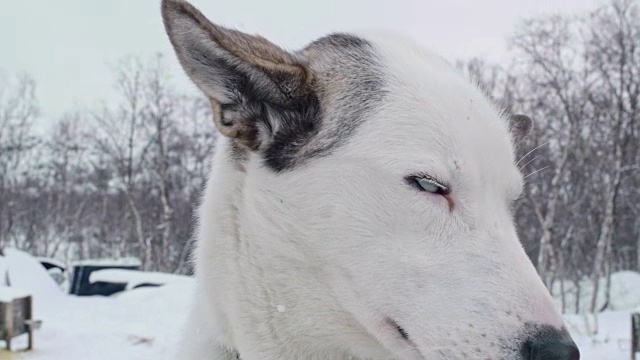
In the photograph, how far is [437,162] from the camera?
203 centimetres

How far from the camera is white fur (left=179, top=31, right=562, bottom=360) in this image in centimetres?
188

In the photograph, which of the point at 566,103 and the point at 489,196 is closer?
the point at 489,196

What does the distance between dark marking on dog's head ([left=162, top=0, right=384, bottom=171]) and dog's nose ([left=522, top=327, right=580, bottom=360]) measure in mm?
889

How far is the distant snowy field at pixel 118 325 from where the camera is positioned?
9.41m

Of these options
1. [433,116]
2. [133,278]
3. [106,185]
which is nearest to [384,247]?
[433,116]

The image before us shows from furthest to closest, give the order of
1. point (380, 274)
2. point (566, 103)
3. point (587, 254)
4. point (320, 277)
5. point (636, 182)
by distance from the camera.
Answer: point (587, 254)
point (636, 182)
point (566, 103)
point (320, 277)
point (380, 274)

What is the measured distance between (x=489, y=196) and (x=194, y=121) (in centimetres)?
3371

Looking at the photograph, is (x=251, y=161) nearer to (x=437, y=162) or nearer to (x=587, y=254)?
(x=437, y=162)

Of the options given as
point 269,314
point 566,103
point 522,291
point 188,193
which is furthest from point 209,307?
point 188,193

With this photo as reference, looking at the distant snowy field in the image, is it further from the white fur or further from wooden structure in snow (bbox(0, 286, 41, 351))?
the white fur

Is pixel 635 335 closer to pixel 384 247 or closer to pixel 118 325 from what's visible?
pixel 384 247

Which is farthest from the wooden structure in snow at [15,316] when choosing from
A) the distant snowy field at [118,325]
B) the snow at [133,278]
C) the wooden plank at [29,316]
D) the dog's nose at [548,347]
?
the dog's nose at [548,347]

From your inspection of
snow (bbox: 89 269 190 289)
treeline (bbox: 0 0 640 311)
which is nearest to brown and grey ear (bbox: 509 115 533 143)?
treeline (bbox: 0 0 640 311)

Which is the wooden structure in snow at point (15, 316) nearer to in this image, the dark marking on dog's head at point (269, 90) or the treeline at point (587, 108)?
the dark marking on dog's head at point (269, 90)
